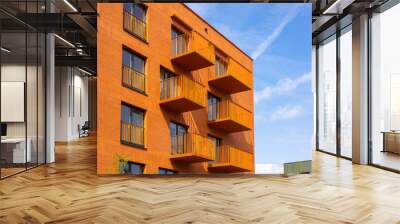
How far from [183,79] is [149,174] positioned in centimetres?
175

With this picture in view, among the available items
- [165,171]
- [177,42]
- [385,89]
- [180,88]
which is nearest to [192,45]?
[177,42]

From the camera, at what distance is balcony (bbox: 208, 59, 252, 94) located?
6441 mm

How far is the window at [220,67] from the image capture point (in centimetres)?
646

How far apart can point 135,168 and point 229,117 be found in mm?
1859

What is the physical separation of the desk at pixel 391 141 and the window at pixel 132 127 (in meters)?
4.96

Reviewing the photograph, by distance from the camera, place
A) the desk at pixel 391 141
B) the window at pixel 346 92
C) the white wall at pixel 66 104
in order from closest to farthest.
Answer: the desk at pixel 391 141 → the window at pixel 346 92 → the white wall at pixel 66 104

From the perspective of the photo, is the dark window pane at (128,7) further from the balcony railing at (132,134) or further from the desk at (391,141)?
the desk at (391,141)

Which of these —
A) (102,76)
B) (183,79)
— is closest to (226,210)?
(183,79)

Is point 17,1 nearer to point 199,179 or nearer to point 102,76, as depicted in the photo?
point 102,76

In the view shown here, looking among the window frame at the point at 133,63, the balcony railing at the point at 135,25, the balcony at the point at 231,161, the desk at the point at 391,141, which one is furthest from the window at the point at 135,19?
the desk at the point at 391,141

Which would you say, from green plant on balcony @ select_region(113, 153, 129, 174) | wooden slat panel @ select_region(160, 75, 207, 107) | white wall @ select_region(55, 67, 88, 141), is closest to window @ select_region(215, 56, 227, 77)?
wooden slat panel @ select_region(160, 75, 207, 107)

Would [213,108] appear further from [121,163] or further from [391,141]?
[391,141]

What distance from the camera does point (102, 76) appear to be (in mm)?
6363

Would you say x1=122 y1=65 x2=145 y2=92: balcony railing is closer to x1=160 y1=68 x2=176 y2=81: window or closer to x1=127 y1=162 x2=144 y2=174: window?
x1=160 y1=68 x2=176 y2=81: window
